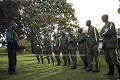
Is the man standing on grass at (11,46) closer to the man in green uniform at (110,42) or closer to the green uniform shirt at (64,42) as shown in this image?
the green uniform shirt at (64,42)

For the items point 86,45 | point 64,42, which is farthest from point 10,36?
point 64,42

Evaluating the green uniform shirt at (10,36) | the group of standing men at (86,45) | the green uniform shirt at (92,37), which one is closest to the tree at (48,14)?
the group of standing men at (86,45)

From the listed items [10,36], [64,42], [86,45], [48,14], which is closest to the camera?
[10,36]

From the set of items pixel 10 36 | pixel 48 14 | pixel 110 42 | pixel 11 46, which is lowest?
pixel 110 42

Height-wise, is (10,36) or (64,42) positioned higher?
(10,36)

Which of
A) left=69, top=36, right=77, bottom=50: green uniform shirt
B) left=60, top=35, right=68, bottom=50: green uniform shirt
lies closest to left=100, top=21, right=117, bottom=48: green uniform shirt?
left=69, top=36, right=77, bottom=50: green uniform shirt

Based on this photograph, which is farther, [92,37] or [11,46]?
[11,46]

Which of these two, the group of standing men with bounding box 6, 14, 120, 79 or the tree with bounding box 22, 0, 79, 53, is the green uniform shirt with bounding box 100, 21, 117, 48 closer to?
the group of standing men with bounding box 6, 14, 120, 79

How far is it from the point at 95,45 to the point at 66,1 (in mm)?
24090

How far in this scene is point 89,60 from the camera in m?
11.1

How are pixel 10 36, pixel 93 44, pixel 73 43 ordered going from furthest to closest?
pixel 73 43 < pixel 10 36 < pixel 93 44

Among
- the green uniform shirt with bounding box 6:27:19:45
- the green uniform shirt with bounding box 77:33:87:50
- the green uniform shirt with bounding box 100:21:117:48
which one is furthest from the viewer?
the green uniform shirt with bounding box 77:33:87:50

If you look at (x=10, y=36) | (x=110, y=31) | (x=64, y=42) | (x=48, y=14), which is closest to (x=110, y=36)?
(x=110, y=31)

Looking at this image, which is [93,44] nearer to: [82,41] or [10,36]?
[82,41]
